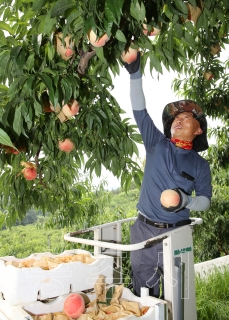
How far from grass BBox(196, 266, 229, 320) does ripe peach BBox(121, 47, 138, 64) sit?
4.72 feet

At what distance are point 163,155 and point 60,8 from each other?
0.78 m

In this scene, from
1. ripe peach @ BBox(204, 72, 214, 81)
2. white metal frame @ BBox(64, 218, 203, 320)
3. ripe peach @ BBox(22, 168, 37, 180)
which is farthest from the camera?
ripe peach @ BBox(204, 72, 214, 81)

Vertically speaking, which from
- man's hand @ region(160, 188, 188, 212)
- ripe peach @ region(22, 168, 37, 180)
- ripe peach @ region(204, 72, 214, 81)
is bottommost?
man's hand @ region(160, 188, 188, 212)

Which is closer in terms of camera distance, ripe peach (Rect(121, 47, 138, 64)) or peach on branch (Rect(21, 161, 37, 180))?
ripe peach (Rect(121, 47, 138, 64))

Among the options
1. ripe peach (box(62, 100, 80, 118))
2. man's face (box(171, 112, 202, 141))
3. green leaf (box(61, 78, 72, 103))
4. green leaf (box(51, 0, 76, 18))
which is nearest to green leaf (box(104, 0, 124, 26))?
green leaf (box(51, 0, 76, 18))

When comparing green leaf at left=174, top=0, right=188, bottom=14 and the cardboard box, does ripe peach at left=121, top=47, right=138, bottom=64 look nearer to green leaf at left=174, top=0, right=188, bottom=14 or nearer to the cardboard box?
green leaf at left=174, top=0, right=188, bottom=14

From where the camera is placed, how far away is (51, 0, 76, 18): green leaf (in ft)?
2.37

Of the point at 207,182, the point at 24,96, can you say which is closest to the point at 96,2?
the point at 24,96

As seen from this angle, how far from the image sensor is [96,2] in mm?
622

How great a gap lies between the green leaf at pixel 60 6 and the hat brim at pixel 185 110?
804 mm

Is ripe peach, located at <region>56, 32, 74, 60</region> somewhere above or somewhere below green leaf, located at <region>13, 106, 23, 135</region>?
above

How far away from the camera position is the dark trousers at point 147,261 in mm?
1273

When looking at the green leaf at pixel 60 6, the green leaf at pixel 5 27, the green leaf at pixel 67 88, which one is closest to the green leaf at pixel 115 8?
the green leaf at pixel 60 6

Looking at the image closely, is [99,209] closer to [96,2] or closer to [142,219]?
[142,219]
